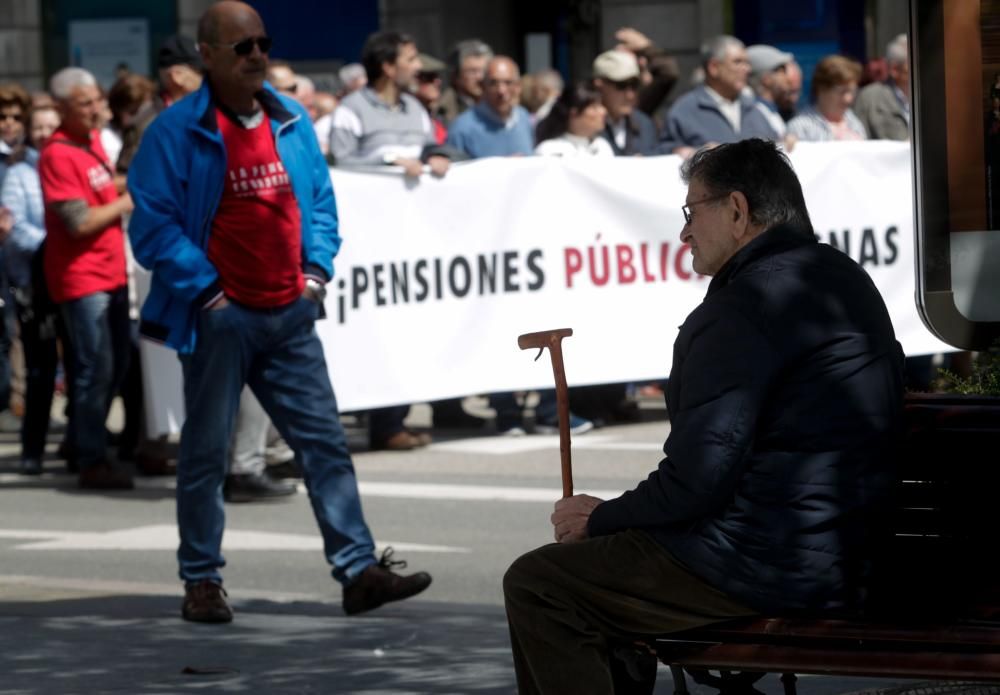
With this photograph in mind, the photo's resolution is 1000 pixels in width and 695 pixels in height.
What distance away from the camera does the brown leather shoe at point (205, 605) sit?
23.5 feet

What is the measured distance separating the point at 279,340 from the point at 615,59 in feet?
20.9

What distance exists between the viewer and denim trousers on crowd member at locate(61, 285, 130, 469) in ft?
35.7

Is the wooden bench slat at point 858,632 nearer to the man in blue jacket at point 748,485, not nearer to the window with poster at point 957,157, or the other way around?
the man in blue jacket at point 748,485

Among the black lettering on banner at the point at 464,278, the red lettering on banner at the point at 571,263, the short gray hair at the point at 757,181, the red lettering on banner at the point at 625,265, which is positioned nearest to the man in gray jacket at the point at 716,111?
the red lettering on banner at the point at 625,265

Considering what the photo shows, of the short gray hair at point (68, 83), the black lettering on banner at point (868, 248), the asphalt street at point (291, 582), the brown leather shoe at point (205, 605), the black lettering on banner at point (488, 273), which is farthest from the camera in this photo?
the black lettering on banner at point (868, 248)

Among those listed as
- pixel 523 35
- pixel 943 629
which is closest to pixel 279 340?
pixel 943 629

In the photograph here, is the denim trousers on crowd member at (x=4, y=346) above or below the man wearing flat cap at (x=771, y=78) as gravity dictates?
below

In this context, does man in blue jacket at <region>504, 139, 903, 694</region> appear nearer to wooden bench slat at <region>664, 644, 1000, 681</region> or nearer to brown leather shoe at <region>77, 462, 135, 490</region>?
wooden bench slat at <region>664, 644, 1000, 681</region>

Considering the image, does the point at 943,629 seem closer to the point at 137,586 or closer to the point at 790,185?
the point at 790,185

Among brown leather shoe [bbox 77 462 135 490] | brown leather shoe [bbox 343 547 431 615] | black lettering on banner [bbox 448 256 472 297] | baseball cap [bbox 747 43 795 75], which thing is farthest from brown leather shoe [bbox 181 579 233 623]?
baseball cap [bbox 747 43 795 75]

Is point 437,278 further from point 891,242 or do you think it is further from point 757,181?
point 757,181

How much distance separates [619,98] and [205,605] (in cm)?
682

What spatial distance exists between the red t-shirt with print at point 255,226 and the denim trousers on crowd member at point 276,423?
0.08m

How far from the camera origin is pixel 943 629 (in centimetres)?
436
